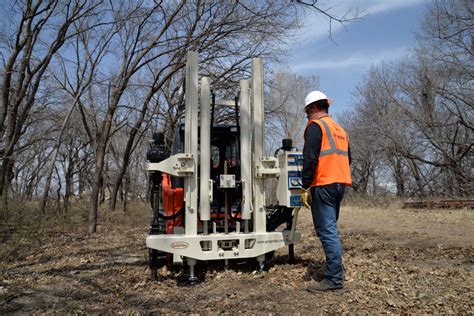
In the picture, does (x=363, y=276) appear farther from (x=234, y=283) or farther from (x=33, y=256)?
(x=33, y=256)

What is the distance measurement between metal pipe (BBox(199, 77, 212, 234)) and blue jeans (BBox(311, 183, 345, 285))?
4.49 feet

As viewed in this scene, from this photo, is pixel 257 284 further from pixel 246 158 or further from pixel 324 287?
pixel 246 158

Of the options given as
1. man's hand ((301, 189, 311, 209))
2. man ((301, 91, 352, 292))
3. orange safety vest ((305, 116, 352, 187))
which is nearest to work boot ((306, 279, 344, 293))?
man ((301, 91, 352, 292))

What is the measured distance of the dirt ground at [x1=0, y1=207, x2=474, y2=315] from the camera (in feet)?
13.1

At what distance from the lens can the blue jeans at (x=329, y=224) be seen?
4.31 meters

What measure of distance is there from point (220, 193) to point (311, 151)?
1.63m

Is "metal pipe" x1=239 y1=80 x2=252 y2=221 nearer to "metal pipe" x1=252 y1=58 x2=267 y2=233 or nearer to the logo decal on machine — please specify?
"metal pipe" x1=252 y1=58 x2=267 y2=233

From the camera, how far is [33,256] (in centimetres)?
794

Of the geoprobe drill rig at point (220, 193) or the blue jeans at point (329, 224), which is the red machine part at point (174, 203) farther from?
the blue jeans at point (329, 224)

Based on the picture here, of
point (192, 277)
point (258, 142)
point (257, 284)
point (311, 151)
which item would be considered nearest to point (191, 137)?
point (258, 142)

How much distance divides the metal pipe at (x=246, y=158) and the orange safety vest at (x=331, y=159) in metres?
1.02

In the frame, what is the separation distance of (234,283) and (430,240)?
5.06 metres

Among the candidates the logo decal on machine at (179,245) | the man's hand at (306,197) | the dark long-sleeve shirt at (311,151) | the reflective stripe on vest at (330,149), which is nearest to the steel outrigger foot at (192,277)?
the logo decal on machine at (179,245)

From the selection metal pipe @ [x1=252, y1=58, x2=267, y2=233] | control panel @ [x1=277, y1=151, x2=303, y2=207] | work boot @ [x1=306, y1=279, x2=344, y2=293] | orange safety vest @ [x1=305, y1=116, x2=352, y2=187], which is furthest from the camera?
metal pipe @ [x1=252, y1=58, x2=267, y2=233]
